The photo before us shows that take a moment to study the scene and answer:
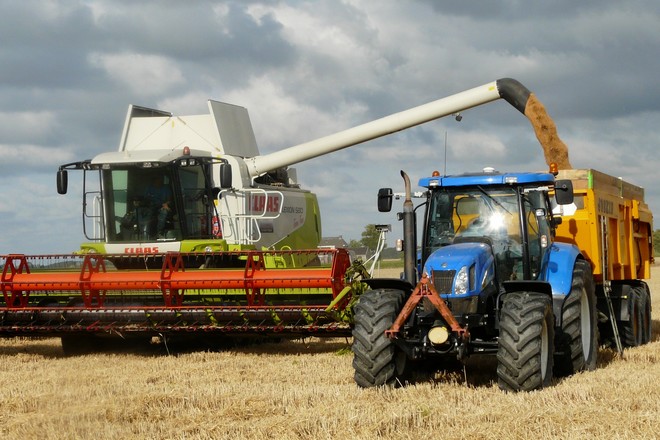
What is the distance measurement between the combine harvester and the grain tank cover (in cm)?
2

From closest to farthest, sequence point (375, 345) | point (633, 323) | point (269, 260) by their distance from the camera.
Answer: point (375, 345)
point (633, 323)
point (269, 260)

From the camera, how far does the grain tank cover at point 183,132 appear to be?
12.5 metres

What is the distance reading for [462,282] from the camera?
6.78 meters

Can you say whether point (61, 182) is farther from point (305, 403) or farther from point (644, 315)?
point (644, 315)

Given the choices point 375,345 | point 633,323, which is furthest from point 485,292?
point 633,323

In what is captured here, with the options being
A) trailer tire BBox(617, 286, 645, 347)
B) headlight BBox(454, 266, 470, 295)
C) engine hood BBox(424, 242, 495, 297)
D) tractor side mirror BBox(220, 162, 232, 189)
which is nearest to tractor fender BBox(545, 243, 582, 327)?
engine hood BBox(424, 242, 495, 297)

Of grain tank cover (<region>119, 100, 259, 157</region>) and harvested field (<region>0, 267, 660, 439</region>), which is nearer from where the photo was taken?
harvested field (<region>0, 267, 660, 439</region>)

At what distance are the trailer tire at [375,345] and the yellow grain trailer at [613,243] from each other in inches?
123

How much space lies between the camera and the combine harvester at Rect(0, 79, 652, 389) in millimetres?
6938

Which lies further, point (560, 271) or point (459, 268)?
point (560, 271)

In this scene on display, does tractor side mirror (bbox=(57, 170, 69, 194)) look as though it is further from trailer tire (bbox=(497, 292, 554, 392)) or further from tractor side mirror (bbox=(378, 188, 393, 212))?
trailer tire (bbox=(497, 292, 554, 392))

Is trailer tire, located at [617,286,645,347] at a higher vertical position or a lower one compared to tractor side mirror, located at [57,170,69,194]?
lower

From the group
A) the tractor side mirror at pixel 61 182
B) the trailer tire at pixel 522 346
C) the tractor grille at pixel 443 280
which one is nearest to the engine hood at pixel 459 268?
the tractor grille at pixel 443 280

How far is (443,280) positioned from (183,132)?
6594 mm
